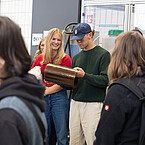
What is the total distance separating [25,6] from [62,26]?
3.09ft

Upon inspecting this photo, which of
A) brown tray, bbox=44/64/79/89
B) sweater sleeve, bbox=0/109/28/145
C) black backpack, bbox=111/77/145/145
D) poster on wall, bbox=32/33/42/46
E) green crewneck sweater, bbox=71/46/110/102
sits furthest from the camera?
poster on wall, bbox=32/33/42/46

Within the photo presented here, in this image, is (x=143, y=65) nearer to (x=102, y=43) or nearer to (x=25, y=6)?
(x=102, y=43)

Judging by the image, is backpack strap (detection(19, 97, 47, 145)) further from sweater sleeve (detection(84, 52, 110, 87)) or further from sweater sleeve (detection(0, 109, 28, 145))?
sweater sleeve (detection(84, 52, 110, 87))

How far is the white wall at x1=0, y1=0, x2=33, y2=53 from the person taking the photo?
180 inches

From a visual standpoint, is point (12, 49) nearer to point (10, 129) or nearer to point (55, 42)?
point (10, 129)

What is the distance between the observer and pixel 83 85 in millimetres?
2529

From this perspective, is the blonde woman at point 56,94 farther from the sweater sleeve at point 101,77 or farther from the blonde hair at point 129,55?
the blonde hair at point 129,55

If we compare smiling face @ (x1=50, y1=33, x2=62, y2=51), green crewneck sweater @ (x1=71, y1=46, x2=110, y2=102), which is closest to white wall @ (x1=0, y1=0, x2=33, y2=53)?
smiling face @ (x1=50, y1=33, x2=62, y2=51)

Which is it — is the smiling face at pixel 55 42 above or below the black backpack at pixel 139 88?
above

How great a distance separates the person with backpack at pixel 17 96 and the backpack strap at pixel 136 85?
24.3 inches

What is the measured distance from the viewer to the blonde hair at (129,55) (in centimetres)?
148

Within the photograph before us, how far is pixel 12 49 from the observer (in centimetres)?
90

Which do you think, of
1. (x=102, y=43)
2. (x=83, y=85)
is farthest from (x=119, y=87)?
(x=102, y=43)

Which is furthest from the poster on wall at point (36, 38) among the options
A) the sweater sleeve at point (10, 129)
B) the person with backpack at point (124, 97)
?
the sweater sleeve at point (10, 129)
